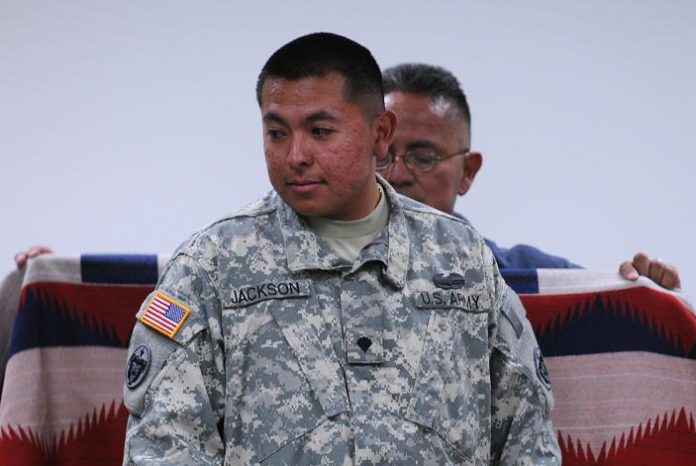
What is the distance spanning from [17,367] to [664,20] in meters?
2.45

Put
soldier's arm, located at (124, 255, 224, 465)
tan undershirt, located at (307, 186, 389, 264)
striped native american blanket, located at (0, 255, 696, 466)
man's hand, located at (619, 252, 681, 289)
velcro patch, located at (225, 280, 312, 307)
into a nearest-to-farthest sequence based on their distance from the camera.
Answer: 1. soldier's arm, located at (124, 255, 224, 465)
2. velcro patch, located at (225, 280, 312, 307)
3. tan undershirt, located at (307, 186, 389, 264)
4. striped native american blanket, located at (0, 255, 696, 466)
5. man's hand, located at (619, 252, 681, 289)

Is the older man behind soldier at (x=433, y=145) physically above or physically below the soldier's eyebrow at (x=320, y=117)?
below

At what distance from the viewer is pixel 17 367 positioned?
2443 mm

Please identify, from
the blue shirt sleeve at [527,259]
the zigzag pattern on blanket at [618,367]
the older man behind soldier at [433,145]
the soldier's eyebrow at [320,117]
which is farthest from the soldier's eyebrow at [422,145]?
the soldier's eyebrow at [320,117]

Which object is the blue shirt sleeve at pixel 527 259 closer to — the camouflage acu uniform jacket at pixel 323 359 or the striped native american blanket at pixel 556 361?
the striped native american blanket at pixel 556 361

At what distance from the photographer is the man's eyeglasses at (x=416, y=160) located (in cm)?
298

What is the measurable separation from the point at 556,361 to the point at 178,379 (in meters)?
0.93

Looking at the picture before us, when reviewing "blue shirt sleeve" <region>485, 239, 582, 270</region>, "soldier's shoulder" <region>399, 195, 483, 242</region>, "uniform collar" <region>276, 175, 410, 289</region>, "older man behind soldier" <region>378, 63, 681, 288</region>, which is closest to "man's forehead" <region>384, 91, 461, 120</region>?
"older man behind soldier" <region>378, 63, 681, 288</region>

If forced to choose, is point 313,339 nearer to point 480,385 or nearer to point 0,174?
point 480,385

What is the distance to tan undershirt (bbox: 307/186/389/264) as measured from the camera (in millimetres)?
2170

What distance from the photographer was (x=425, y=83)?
3174 millimetres

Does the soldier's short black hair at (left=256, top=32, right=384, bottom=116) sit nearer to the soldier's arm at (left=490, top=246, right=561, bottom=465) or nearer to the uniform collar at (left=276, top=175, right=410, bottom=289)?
the uniform collar at (left=276, top=175, right=410, bottom=289)

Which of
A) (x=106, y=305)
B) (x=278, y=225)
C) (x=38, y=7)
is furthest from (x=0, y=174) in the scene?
(x=278, y=225)

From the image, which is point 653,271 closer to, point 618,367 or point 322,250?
point 618,367
